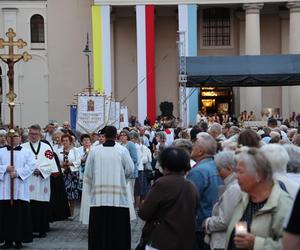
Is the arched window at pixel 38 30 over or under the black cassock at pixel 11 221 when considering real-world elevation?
over

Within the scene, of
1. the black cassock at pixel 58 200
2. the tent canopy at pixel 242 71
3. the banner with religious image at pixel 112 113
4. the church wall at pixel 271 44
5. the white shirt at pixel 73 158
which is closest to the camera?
the black cassock at pixel 58 200

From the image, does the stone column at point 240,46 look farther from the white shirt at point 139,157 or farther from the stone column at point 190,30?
the white shirt at point 139,157

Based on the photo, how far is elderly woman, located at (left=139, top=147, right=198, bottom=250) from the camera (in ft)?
19.6

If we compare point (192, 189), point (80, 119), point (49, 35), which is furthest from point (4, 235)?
point (49, 35)

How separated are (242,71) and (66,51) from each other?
19078mm

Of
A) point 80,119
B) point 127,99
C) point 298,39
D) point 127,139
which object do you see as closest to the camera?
point 127,139

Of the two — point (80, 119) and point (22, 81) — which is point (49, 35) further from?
point (80, 119)

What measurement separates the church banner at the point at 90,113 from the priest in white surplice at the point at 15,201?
6495mm

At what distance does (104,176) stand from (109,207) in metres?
0.44

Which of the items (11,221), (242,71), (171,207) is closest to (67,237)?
(11,221)

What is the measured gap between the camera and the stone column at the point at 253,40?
35.0 m

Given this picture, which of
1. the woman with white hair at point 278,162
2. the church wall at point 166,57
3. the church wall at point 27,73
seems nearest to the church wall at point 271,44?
the church wall at point 166,57

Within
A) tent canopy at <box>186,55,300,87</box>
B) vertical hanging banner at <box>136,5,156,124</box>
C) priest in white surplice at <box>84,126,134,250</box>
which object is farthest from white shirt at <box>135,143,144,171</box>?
vertical hanging banner at <box>136,5,156,124</box>

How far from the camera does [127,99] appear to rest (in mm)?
38188
